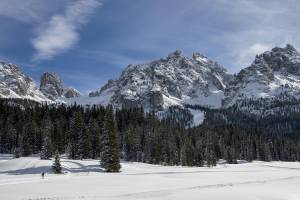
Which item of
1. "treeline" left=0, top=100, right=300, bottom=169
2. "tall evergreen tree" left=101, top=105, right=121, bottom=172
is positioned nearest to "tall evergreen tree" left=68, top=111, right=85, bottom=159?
"treeline" left=0, top=100, right=300, bottom=169

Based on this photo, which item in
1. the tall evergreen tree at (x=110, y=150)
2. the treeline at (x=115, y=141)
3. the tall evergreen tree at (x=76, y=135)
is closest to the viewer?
the tall evergreen tree at (x=110, y=150)

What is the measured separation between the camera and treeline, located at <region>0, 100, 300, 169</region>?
106 m

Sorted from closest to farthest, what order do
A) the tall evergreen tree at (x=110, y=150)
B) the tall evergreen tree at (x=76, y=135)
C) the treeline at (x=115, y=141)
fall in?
the tall evergreen tree at (x=110, y=150) → the treeline at (x=115, y=141) → the tall evergreen tree at (x=76, y=135)

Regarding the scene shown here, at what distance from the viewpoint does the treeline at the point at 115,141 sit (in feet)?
348

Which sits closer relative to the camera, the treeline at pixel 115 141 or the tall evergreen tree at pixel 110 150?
the tall evergreen tree at pixel 110 150

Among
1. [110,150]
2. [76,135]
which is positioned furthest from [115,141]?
[76,135]

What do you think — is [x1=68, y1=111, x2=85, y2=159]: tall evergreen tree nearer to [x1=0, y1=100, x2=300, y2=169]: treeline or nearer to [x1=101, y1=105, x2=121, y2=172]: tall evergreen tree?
[x1=0, y1=100, x2=300, y2=169]: treeline

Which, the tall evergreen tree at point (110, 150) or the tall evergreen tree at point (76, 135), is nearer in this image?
the tall evergreen tree at point (110, 150)

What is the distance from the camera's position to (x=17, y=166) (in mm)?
76000

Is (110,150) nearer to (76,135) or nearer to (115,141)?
(115,141)

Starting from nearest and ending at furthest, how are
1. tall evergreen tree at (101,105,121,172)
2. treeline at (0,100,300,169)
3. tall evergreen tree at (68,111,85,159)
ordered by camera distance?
tall evergreen tree at (101,105,121,172) < treeline at (0,100,300,169) < tall evergreen tree at (68,111,85,159)

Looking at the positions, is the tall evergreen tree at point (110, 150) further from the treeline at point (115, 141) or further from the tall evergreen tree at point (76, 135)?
the tall evergreen tree at point (76, 135)

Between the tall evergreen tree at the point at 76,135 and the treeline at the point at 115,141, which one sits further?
the tall evergreen tree at the point at 76,135

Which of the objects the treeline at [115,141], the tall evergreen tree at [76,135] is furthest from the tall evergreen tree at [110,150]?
the tall evergreen tree at [76,135]
